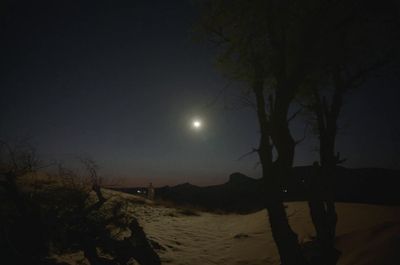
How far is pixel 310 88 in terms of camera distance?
642cm

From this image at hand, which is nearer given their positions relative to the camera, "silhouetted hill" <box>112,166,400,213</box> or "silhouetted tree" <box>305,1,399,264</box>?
"silhouetted tree" <box>305,1,399,264</box>

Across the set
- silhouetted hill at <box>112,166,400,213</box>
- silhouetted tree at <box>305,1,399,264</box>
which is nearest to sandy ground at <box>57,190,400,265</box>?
silhouetted tree at <box>305,1,399,264</box>

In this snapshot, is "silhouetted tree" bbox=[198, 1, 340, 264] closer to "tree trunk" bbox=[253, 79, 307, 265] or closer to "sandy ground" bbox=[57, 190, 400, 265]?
"tree trunk" bbox=[253, 79, 307, 265]

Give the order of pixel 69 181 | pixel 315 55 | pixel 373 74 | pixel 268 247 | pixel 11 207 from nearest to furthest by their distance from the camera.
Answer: pixel 315 55 < pixel 373 74 < pixel 11 207 < pixel 268 247 < pixel 69 181

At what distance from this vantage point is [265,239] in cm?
1007

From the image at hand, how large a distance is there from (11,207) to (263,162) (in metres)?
6.18

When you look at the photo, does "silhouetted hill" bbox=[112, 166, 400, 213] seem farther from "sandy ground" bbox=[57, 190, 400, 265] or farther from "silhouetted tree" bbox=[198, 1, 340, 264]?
"silhouetted tree" bbox=[198, 1, 340, 264]

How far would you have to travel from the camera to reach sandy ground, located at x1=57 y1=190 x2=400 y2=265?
5.94 metres

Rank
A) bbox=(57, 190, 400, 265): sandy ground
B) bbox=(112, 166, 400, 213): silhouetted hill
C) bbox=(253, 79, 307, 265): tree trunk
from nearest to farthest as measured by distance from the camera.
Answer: bbox=(253, 79, 307, 265): tree trunk, bbox=(57, 190, 400, 265): sandy ground, bbox=(112, 166, 400, 213): silhouetted hill

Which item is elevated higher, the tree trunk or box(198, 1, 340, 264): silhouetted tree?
box(198, 1, 340, 264): silhouetted tree

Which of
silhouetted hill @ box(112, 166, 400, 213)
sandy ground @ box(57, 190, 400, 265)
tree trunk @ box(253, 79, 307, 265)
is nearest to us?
tree trunk @ box(253, 79, 307, 265)

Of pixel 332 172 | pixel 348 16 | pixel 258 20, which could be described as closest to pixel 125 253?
pixel 332 172

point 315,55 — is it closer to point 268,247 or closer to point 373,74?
point 373,74

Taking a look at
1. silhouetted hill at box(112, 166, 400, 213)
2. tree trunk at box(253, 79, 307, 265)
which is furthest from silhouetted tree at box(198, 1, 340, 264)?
silhouetted hill at box(112, 166, 400, 213)
